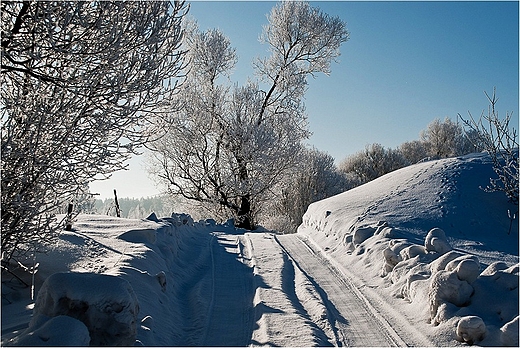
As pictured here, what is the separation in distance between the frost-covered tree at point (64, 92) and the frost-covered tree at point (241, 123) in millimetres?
15804

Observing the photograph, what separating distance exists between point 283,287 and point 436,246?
2811 mm

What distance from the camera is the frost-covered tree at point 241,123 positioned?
868 inches

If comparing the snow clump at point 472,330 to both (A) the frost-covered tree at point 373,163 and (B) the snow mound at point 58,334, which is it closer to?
(B) the snow mound at point 58,334

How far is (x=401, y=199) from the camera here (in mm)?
13773

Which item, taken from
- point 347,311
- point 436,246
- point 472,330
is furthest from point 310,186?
point 472,330

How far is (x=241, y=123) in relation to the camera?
883 inches

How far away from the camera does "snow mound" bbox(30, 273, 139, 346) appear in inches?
169

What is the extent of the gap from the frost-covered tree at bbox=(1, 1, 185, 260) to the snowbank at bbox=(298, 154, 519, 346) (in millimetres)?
4689

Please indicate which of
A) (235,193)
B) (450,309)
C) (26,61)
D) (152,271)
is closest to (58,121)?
(26,61)

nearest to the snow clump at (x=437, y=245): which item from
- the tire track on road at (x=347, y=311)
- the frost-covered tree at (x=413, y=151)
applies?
the tire track on road at (x=347, y=311)

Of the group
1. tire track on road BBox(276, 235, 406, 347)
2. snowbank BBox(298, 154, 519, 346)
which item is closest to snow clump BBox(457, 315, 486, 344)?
snowbank BBox(298, 154, 519, 346)

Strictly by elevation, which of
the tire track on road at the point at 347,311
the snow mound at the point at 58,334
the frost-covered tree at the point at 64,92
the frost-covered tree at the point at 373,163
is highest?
the frost-covered tree at the point at 373,163

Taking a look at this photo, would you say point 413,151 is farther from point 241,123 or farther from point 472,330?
point 472,330

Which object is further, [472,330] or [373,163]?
[373,163]
